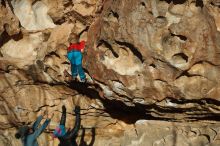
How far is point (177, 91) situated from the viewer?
4.18 meters

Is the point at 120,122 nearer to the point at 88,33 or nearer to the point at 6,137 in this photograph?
the point at 88,33

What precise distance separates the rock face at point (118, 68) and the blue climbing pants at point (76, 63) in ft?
0.21

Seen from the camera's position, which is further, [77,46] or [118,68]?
[77,46]

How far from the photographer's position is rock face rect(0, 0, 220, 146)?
3.89 meters

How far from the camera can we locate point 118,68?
4285mm

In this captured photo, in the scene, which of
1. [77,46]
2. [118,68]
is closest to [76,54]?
[77,46]

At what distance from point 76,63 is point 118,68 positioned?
19.8 inches

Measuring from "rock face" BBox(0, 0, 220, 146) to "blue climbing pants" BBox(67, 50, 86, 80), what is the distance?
0.06 m

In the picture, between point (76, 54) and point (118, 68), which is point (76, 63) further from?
point (118, 68)

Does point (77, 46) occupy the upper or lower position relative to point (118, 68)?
upper

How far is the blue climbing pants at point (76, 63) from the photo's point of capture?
4500 mm

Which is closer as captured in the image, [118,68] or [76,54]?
[118,68]

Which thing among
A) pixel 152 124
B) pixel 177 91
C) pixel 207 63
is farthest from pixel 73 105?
pixel 207 63

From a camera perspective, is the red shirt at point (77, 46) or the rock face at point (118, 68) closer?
the rock face at point (118, 68)
